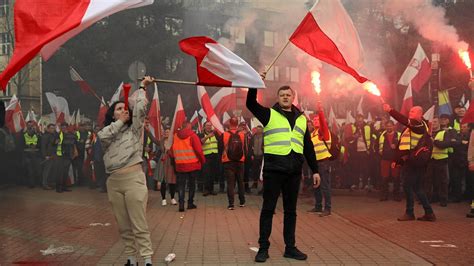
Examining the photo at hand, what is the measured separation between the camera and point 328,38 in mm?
6652

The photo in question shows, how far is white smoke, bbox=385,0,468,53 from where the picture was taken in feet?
49.7

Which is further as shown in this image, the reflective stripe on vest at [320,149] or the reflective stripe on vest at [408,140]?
the reflective stripe on vest at [320,149]

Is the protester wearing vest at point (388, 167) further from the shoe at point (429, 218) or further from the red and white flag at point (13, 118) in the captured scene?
the red and white flag at point (13, 118)

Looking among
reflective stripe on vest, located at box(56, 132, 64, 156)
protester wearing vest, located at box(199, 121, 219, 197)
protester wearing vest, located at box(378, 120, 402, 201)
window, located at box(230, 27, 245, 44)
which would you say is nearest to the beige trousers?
protester wearing vest, located at box(378, 120, 402, 201)

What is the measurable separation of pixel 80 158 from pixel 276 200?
1035 cm

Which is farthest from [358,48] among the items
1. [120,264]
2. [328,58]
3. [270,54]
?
[270,54]

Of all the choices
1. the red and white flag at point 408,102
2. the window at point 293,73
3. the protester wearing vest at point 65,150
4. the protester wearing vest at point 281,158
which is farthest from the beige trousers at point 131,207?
the window at point 293,73

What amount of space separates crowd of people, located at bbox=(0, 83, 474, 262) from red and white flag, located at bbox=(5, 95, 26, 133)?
21cm

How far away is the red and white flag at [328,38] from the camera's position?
656cm

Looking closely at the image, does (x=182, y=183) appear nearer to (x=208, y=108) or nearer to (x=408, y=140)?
(x=208, y=108)

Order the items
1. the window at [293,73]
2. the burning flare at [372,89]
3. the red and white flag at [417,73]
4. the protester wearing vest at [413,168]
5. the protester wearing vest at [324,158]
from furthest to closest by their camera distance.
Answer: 1. the window at [293,73]
2. the red and white flag at [417,73]
3. the protester wearing vest at [324,158]
4. the protester wearing vest at [413,168]
5. the burning flare at [372,89]

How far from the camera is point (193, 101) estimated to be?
69.2 ft

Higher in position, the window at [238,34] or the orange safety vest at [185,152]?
the window at [238,34]

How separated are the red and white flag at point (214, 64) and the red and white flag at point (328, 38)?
4.15ft
